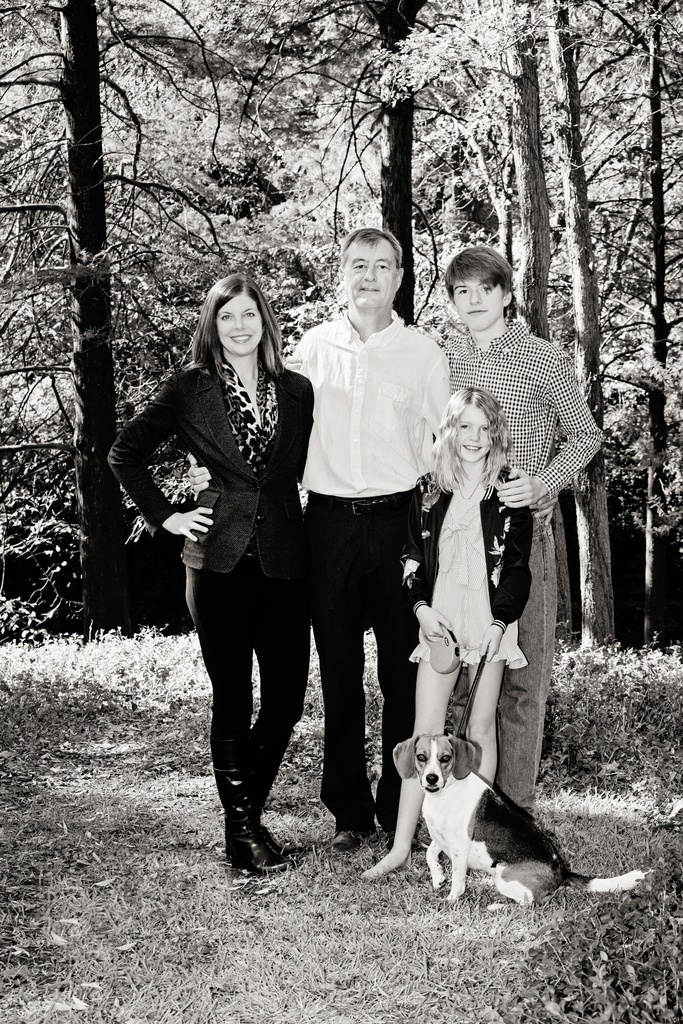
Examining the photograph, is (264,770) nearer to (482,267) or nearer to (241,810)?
(241,810)

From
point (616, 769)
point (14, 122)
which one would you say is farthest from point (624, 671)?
point (14, 122)

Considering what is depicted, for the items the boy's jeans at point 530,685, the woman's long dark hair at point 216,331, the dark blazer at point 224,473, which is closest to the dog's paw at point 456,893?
the boy's jeans at point 530,685

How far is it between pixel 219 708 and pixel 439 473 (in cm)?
140

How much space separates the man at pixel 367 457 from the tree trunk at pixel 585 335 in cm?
703

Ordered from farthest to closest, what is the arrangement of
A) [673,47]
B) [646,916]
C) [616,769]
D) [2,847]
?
[673,47] < [616,769] < [2,847] < [646,916]

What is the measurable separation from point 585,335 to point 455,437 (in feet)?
26.1

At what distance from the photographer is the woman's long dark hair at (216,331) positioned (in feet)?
13.7

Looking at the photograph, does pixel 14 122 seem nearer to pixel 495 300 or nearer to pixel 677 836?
pixel 495 300

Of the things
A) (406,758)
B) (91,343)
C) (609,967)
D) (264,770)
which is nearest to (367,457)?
(406,758)

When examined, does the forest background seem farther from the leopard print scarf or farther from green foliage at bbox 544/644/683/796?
the leopard print scarf

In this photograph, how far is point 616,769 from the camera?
582 centimetres

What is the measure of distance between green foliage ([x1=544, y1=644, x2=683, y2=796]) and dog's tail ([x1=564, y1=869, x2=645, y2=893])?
72.5 inches

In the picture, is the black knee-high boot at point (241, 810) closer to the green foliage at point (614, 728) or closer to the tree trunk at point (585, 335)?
the green foliage at point (614, 728)

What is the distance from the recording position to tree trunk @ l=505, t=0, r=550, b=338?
870cm
